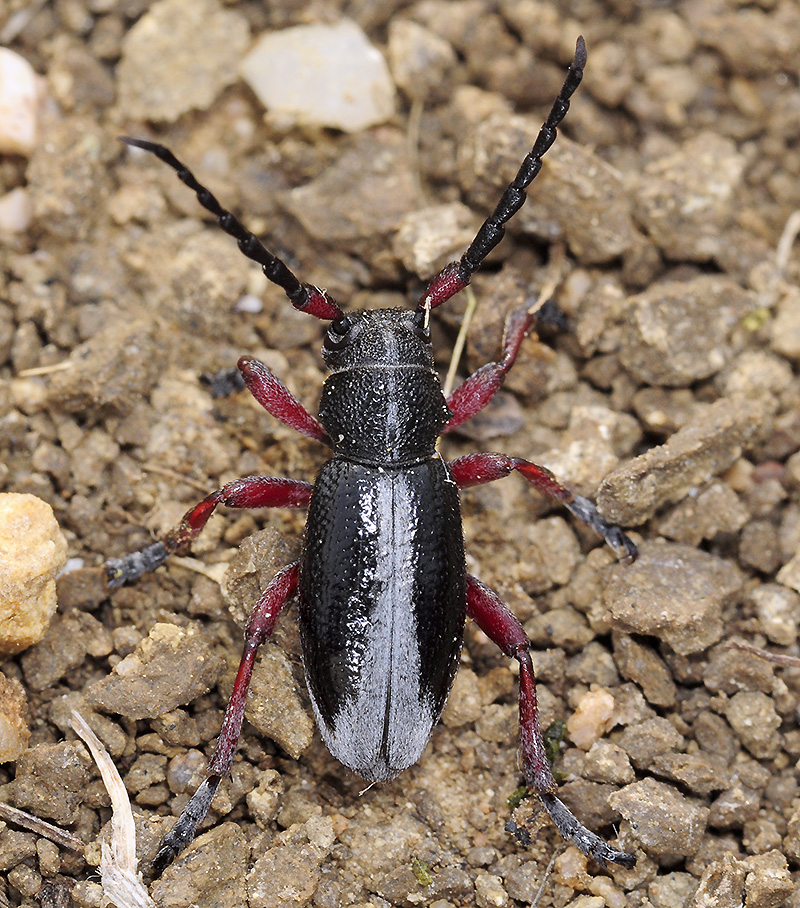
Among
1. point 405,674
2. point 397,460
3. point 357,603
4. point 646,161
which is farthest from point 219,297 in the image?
point 646,161

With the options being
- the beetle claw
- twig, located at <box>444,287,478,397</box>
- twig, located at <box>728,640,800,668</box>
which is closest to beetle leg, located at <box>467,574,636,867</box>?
the beetle claw

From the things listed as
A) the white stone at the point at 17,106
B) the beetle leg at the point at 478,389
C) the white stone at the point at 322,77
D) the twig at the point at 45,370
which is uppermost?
the white stone at the point at 322,77

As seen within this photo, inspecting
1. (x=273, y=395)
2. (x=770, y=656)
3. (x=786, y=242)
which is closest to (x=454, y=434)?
(x=273, y=395)

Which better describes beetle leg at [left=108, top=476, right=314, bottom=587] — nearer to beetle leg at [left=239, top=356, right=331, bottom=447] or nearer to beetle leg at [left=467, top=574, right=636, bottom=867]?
beetle leg at [left=239, top=356, right=331, bottom=447]

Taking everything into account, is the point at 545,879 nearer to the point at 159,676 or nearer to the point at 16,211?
the point at 159,676

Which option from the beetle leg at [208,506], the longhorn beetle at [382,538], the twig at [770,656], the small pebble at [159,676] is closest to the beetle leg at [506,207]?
the longhorn beetle at [382,538]

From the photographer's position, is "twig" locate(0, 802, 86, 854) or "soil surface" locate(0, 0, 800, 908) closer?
"twig" locate(0, 802, 86, 854)

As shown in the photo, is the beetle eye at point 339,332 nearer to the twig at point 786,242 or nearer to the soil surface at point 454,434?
the soil surface at point 454,434
